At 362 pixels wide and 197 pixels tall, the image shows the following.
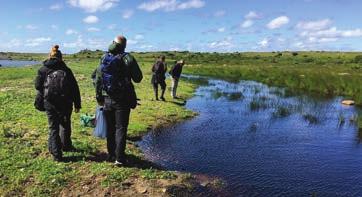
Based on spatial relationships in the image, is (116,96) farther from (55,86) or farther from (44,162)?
(44,162)

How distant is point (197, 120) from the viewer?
2003cm

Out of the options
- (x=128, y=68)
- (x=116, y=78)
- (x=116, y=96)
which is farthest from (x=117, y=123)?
(x=128, y=68)

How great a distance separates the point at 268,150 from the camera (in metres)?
14.6

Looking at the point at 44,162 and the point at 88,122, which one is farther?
the point at 88,122

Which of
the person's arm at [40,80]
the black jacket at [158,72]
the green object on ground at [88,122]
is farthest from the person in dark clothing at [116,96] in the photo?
the black jacket at [158,72]

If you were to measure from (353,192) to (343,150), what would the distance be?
472 cm

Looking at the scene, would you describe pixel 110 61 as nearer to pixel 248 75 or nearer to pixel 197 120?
pixel 197 120

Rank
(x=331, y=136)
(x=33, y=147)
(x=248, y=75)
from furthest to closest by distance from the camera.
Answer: (x=248, y=75) < (x=331, y=136) < (x=33, y=147)

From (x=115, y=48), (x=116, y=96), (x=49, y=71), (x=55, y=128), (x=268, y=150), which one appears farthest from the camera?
(x=268, y=150)

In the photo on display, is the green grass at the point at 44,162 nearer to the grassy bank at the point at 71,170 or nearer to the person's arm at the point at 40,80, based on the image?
the grassy bank at the point at 71,170

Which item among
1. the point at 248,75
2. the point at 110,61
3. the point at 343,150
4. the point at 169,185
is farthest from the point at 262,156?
the point at 248,75

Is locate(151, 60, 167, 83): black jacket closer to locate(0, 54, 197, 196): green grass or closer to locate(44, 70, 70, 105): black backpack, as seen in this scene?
locate(0, 54, 197, 196): green grass

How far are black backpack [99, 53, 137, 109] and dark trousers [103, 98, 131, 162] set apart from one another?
0.20 meters

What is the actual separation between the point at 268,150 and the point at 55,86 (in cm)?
748
